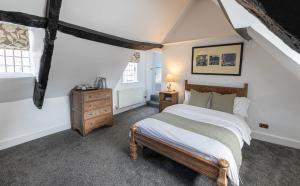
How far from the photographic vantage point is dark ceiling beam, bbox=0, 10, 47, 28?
1.78m

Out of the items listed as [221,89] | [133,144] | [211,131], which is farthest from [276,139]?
[133,144]

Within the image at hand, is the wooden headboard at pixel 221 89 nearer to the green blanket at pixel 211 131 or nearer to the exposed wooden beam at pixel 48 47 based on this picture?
the green blanket at pixel 211 131

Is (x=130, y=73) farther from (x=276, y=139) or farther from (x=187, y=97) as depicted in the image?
(x=276, y=139)

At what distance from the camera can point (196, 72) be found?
3.82m

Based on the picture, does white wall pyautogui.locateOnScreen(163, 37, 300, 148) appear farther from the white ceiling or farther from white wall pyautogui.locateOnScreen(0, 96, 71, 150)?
white wall pyautogui.locateOnScreen(0, 96, 71, 150)

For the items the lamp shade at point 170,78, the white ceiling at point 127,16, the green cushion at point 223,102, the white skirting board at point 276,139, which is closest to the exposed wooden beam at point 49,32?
the white ceiling at point 127,16

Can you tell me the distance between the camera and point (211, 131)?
2.10 metres

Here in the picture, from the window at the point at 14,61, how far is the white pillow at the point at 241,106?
381 cm

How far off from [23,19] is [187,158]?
2.57 metres

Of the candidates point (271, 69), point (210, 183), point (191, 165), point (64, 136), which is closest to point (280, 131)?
point (271, 69)

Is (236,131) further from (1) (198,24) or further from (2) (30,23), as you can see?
(2) (30,23)

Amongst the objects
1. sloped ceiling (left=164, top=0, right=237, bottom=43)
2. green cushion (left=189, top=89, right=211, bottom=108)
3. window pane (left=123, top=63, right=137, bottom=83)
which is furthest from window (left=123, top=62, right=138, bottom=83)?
green cushion (left=189, top=89, right=211, bottom=108)

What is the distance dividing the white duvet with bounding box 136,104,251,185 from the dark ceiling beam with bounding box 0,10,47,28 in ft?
6.18

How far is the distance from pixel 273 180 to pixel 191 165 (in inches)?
44.2
